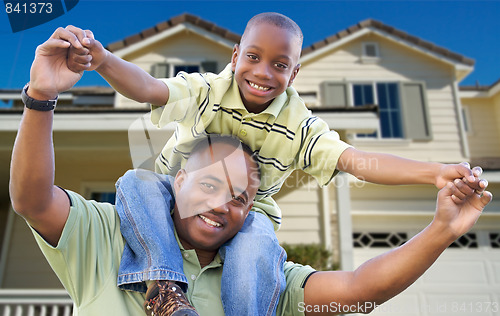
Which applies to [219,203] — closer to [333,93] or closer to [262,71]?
[262,71]

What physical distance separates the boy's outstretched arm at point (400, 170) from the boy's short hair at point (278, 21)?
1.88 ft

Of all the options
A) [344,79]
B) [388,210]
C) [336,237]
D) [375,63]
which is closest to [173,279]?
[336,237]

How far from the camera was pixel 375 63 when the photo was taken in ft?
36.1

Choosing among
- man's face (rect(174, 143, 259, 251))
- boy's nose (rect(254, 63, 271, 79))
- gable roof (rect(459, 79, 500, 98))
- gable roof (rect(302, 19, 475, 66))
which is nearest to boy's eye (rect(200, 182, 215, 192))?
man's face (rect(174, 143, 259, 251))

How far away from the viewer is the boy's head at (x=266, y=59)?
1898 millimetres

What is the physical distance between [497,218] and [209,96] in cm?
897

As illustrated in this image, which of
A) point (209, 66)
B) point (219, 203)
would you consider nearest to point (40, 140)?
point (219, 203)

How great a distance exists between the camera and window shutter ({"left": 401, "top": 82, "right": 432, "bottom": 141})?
33.3ft

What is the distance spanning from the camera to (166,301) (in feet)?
4.99

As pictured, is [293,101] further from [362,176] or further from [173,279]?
[173,279]

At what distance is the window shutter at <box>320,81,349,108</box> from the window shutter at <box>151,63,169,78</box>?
344 cm

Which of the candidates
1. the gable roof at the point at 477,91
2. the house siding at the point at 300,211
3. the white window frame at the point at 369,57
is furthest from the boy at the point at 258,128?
the gable roof at the point at 477,91

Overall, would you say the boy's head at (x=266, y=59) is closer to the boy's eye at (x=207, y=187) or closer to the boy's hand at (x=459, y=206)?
the boy's eye at (x=207, y=187)

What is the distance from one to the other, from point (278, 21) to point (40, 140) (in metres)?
1.08
